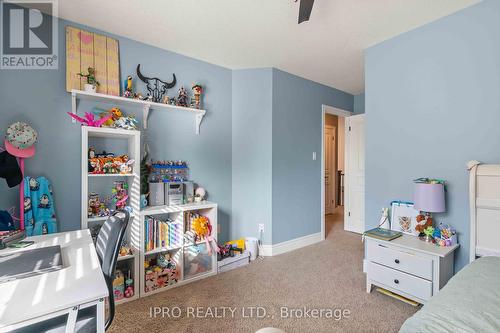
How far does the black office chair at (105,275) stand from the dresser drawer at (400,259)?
6.67 feet

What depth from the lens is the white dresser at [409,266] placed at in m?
1.86

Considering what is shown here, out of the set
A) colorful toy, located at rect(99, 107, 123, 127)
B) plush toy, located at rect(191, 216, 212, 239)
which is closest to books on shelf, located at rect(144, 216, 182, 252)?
plush toy, located at rect(191, 216, 212, 239)

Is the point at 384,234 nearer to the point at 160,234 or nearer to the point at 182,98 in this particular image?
the point at 160,234

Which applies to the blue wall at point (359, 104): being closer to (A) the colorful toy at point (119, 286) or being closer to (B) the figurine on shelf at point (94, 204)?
(B) the figurine on shelf at point (94, 204)

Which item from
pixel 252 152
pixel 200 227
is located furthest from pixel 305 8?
pixel 200 227

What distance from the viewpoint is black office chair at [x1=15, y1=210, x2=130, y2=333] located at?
1.02 m

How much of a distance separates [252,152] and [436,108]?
78.4 inches

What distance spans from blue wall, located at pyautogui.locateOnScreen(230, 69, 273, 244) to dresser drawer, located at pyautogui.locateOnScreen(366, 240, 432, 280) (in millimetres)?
1318

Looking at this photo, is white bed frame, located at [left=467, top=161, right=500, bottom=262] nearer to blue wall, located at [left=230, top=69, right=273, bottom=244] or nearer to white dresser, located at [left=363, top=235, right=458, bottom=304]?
white dresser, located at [left=363, top=235, right=458, bottom=304]

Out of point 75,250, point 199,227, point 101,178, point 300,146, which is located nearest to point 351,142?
point 300,146

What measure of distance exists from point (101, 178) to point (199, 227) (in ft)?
3.45

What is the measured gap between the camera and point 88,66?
2.25m

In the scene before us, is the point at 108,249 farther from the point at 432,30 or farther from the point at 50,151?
the point at 432,30

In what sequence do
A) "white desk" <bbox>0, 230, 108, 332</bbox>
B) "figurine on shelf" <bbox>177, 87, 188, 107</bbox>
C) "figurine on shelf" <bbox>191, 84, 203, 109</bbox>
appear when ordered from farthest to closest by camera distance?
"figurine on shelf" <bbox>191, 84, 203, 109</bbox> < "figurine on shelf" <bbox>177, 87, 188, 107</bbox> < "white desk" <bbox>0, 230, 108, 332</bbox>
